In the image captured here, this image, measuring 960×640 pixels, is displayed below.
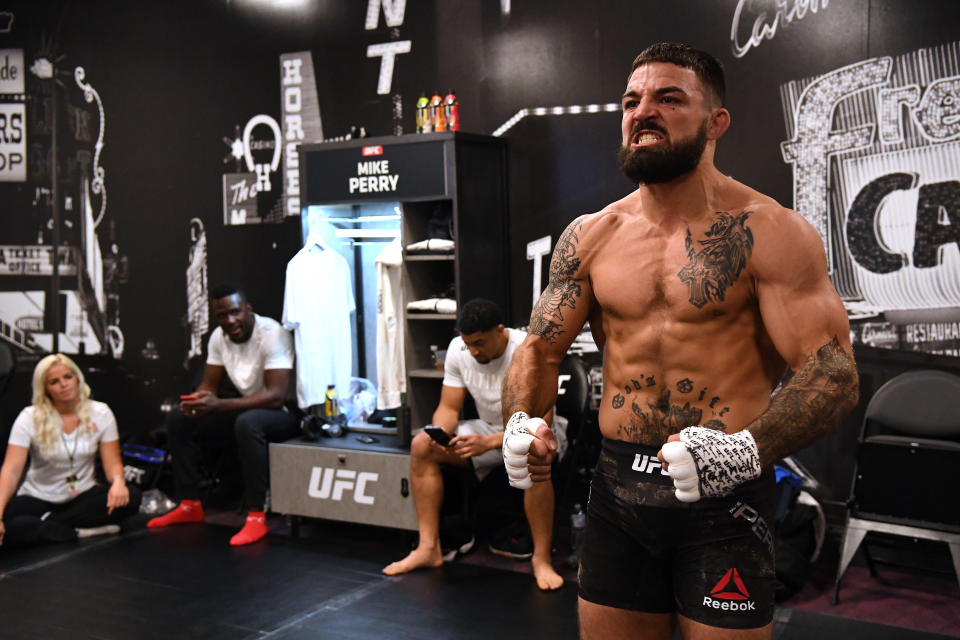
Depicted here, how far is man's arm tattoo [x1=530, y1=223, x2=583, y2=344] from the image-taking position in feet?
6.57

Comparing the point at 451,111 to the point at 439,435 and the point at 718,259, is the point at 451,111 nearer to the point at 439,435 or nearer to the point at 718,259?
the point at 439,435

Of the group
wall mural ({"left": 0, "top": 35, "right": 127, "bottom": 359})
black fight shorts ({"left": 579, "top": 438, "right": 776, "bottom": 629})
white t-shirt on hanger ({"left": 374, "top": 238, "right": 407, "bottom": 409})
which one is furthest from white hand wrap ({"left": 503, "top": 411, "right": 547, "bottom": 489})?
wall mural ({"left": 0, "top": 35, "right": 127, "bottom": 359})

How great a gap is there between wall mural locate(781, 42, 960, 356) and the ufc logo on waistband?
242 centimetres

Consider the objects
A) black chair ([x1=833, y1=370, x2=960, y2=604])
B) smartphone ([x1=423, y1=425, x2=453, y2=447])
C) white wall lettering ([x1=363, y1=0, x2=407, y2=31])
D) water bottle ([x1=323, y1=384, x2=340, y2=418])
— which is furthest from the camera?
white wall lettering ([x1=363, y1=0, x2=407, y2=31])

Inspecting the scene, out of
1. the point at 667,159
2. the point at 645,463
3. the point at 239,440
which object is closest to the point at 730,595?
the point at 645,463

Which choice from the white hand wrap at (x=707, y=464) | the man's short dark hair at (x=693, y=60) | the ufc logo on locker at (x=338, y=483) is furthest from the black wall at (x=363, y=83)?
the white hand wrap at (x=707, y=464)

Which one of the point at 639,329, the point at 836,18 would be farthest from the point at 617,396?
the point at 836,18

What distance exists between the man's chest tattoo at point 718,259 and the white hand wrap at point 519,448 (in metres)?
0.40

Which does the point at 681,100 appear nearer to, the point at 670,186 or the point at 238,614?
the point at 670,186

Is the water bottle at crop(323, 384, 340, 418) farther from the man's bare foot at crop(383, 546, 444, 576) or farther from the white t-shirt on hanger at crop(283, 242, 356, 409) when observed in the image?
the man's bare foot at crop(383, 546, 444, 576)

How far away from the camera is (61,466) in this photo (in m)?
4.62

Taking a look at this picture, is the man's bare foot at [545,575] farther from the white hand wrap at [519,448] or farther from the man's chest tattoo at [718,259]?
the man's chest tattoo at [718,259]

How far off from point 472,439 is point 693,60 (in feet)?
7.78

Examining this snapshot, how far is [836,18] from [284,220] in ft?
10.5
